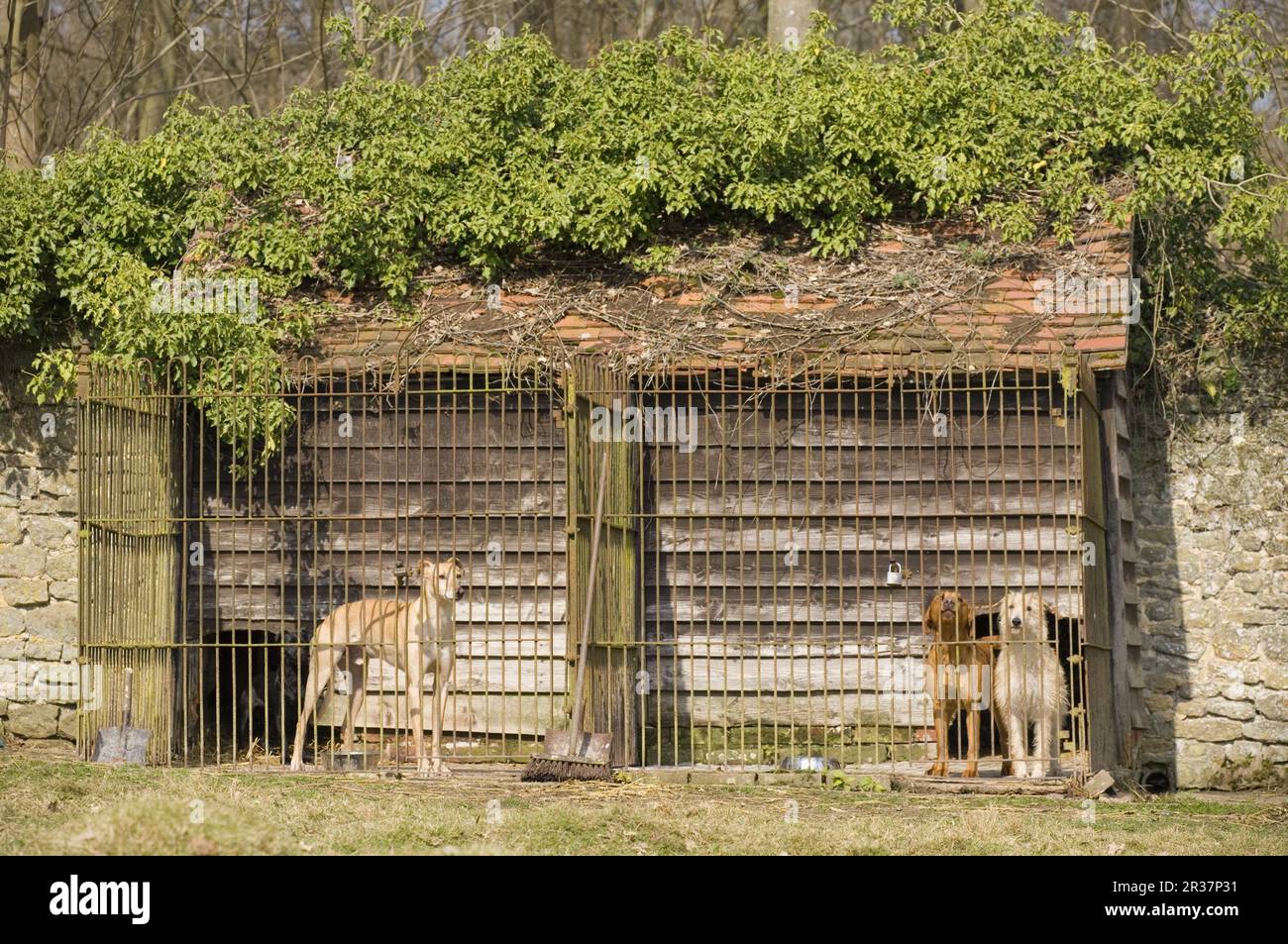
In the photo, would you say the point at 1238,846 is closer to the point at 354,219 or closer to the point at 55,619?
the point at 354,219

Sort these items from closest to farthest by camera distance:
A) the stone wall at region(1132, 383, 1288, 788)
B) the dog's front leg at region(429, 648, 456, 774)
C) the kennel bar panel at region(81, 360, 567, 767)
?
the dog's front leg at region(429, 648, 456, 774) < the kennel bar panel at region(81, 360, 567, 767) < the stone wall at region(1132, 383, 1288, 788)

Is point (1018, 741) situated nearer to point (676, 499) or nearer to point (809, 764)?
point (809, 764)

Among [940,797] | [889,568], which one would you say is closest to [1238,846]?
[940,797]

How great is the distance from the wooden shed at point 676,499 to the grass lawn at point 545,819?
1.36m

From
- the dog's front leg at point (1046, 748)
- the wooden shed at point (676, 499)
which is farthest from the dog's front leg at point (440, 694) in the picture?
the dog's front leg at point (1046, 748)

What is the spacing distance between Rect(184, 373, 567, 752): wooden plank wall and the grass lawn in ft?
5.27

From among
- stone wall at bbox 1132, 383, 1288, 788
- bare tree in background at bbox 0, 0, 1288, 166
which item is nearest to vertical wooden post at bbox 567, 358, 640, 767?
stone wall at bbox 1132, 383, 1288, 788

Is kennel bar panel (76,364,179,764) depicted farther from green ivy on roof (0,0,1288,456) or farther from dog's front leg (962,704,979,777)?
dog's front leg (962,704,979,777)

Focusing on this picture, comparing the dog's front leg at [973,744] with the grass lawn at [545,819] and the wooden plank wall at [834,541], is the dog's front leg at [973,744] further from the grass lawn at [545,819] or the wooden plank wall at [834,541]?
the wooden plank wall at [834,541]

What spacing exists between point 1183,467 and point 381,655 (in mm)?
6721

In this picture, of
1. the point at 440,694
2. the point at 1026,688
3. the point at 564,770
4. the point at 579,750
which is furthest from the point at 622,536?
the point at 1026,688

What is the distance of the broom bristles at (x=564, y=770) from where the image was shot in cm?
980

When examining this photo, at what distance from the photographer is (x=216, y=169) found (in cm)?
1280

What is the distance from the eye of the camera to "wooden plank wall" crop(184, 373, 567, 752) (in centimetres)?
1163
